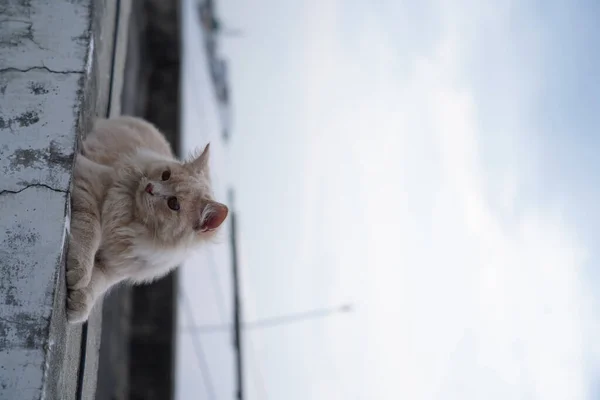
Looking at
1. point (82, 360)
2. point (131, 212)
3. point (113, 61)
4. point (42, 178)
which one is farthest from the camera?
point (113, 61)

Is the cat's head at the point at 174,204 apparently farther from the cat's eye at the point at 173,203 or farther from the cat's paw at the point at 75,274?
the cat's paw at the point at 75,274

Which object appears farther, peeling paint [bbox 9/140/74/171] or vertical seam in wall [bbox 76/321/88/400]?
vertical seam in wall [bbox 76/321/88/400]

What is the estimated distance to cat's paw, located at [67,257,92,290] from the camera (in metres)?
2.00

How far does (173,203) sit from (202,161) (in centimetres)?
40

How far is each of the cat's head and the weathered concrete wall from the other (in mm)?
371

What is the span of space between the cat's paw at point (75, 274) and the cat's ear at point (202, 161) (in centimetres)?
88

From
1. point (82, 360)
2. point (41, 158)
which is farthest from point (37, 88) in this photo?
point (82, 360)

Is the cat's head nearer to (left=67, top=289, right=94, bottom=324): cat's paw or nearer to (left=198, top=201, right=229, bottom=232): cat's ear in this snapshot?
(left=198, top=201, right=229, bottom=232): cat's ear

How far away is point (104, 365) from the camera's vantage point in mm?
5086

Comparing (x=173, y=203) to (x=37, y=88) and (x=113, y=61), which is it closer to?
(x=37, y=88)

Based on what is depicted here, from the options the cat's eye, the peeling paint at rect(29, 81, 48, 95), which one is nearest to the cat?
the cat's eye

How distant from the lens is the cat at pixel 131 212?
2164 mm

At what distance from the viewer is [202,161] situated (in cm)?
281

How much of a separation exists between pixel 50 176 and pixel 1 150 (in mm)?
210
